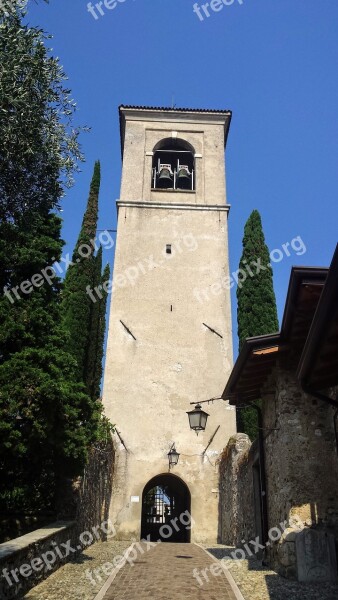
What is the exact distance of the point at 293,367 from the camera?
785 cm

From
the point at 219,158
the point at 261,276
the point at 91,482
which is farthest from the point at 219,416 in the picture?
the point at 219,158

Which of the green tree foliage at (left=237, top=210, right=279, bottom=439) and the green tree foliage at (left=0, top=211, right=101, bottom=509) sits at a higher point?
the green tree foliage at (left=237, top=210, right=279, bottom=439)

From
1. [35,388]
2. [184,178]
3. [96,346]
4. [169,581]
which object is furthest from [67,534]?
[184,178]

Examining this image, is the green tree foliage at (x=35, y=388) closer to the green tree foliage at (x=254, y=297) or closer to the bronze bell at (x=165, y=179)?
the green tree foliage at (x=254, y=297)

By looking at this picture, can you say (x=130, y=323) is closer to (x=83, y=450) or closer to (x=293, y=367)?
(x=83, y=450)

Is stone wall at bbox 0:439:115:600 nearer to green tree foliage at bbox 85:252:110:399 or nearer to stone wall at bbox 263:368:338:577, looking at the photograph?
green tree foliage at bbox 85:252:110:399

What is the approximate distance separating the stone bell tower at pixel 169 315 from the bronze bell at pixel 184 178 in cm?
5

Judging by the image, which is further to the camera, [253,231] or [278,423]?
[253,231]

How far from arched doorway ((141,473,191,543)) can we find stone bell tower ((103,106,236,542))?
15 centimetres

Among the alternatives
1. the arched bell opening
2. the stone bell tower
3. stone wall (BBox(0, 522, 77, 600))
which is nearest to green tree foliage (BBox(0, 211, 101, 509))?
stone wall (BBox(0, 522, 77, 600))

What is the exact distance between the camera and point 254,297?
1873 cm

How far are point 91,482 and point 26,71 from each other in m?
8.86

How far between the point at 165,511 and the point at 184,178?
14.8 meters

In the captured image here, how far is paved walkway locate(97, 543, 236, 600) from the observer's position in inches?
233
